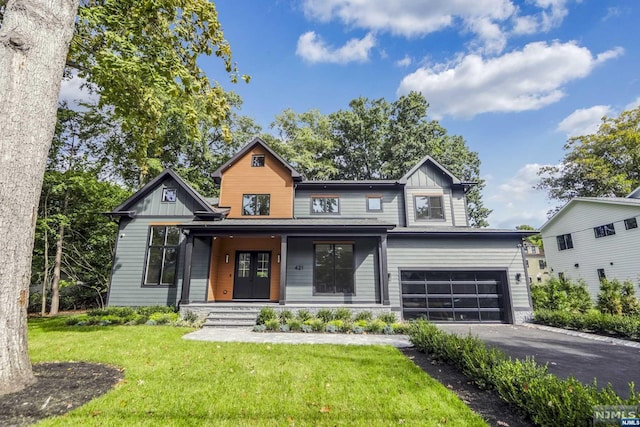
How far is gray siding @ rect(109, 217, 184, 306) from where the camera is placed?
35.8 feet

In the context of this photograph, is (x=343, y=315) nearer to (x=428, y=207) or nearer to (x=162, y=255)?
(x=428, y=207)

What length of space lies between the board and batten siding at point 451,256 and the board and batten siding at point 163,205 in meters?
8.50

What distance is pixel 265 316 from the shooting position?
9.28m

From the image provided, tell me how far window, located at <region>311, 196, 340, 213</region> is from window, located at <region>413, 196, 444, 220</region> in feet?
12.3

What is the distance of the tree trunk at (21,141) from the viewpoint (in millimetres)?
3596

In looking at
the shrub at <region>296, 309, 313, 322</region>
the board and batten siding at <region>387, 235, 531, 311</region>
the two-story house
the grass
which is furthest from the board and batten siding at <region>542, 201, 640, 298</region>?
the grass

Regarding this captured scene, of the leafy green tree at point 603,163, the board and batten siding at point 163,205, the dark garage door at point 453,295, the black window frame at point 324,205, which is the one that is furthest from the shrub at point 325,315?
the leafy green tree at point 603,163

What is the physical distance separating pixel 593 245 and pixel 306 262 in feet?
57.4

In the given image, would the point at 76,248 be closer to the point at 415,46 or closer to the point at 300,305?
the point at 300,305

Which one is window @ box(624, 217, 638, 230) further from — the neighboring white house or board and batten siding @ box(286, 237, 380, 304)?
board and batten siding @ box(286, 237, 380, 304)

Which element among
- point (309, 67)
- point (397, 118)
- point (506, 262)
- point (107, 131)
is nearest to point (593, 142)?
point (397, 118)

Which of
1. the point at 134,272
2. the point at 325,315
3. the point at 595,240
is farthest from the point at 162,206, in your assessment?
the point at 595,240

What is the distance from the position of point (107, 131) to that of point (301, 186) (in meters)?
11.7

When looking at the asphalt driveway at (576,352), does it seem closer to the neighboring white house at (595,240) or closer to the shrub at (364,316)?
the shrub at (364,316)
